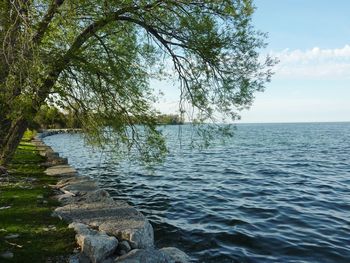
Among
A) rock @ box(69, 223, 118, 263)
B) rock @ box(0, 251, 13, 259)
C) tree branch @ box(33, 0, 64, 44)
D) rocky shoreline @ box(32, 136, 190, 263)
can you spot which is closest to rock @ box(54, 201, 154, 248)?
rocky shoreline @ box(32, 136, 190, 263)

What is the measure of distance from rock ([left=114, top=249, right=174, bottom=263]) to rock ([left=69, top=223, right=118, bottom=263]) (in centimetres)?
43

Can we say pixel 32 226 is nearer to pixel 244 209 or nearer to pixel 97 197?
pixel 97 197

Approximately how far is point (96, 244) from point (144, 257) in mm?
1314

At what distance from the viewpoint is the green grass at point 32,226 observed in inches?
369

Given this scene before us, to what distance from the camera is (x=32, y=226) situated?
37.0 feet

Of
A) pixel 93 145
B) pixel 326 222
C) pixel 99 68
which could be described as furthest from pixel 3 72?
pixel 326 222

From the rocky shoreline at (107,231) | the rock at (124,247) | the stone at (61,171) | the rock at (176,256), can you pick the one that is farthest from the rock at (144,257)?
the stone at (61,171)

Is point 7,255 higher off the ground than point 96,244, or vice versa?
point 96,244

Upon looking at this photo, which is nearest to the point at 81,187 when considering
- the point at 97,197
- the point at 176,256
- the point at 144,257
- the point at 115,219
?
the point at 97,197

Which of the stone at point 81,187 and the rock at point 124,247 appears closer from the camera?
the rock at point 124,247

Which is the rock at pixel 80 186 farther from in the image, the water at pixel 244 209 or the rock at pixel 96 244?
the rock at pixel 96 244

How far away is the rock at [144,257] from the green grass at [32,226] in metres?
1.59

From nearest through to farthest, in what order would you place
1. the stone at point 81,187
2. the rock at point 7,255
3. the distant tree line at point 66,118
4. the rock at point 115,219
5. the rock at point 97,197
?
the rock at point 7,255, the rock at point 115,219, the distant tree line at point 66,118, the rock at point 97,197, the stone at point 81,187

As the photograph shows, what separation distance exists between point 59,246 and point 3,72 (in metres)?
4.89
